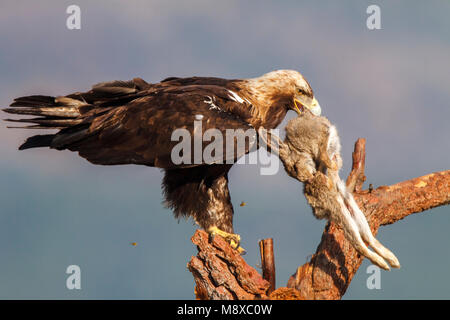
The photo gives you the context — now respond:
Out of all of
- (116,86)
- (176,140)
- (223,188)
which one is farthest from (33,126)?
(223,188)

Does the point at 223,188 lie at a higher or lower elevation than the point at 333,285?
higher

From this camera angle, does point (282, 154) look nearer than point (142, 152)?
Yes

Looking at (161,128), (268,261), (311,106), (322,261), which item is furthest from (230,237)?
(311,106)

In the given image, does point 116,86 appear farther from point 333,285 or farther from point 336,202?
point 333,285

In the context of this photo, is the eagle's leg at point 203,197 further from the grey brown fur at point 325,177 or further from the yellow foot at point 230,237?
the grey brown fur at point 325,177

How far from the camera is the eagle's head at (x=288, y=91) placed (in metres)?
6.52

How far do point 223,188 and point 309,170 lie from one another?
1194mm

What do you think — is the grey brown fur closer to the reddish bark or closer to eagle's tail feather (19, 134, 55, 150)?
the reddish bark

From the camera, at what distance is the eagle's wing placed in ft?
19.0

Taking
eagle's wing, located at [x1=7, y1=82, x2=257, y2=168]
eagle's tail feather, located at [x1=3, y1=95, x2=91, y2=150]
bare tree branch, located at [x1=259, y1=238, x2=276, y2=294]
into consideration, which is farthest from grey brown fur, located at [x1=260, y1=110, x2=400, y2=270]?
eagle's tail feather, located at [x1=3, y1=95, x2=91, y2=150]

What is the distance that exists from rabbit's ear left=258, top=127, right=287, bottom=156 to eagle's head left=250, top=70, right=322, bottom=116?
68 cm

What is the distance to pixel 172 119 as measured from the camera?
594 centimetres

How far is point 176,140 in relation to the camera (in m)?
5.88

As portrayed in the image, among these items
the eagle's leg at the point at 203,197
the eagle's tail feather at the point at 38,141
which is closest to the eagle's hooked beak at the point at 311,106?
the eagle's leg at the point at 203,197
